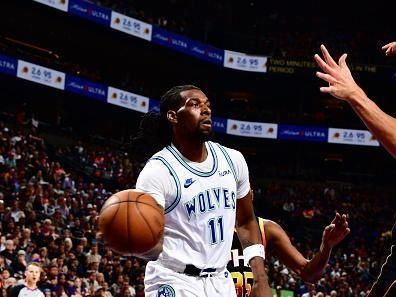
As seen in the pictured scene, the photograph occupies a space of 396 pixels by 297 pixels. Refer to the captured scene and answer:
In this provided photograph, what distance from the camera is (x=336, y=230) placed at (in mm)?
4320

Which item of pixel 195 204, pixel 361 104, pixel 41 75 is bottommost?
pixel 195 204

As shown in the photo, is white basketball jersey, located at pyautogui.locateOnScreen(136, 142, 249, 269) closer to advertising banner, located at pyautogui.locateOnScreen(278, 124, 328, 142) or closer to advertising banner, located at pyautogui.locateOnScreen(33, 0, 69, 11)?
advertising banner, located at pyautogui.locateOnScreen(33, 0, 69, 11)

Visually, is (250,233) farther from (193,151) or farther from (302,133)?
(302,133)

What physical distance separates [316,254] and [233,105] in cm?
2735

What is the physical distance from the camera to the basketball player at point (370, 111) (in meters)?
2.71

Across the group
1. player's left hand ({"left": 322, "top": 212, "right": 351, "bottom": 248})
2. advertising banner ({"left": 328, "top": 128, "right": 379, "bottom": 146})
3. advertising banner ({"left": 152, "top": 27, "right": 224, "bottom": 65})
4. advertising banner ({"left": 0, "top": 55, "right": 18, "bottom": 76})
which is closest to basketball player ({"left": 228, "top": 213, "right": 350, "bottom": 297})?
player's left hand ({"left": 322, "top": 212, "right": 351, "bottom": 248})

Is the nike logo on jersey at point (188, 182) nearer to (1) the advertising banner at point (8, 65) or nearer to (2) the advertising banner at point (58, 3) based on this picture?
(1) the advertising banner at point (8, 65)

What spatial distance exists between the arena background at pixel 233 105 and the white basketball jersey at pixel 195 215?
11.8m

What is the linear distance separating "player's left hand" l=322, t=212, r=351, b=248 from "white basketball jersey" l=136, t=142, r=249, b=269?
2.58 feet

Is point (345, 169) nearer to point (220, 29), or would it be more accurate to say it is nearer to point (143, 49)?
point (220, 29)

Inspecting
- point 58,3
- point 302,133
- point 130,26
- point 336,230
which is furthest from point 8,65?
point 336,230

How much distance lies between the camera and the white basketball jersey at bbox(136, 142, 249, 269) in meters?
Answer: 3.66

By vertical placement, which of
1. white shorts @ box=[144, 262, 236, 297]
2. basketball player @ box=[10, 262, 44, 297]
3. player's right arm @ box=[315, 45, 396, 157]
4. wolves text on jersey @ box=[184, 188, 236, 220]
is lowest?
basketball player @ box=[10, 262, 44, 297]

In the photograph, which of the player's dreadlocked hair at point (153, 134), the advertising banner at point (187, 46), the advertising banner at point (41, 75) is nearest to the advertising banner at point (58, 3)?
the advertising banner at point (41, 75)
